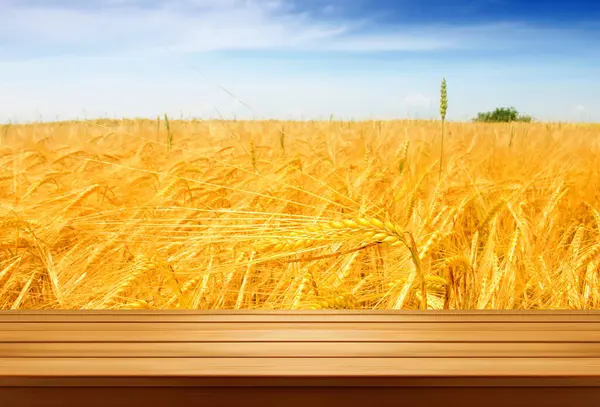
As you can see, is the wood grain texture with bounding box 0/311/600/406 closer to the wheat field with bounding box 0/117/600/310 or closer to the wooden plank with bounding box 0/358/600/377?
the wooden plank with bounding box 0/358/600/377

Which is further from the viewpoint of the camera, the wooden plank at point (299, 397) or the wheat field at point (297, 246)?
the wheat field at point (297, 246)

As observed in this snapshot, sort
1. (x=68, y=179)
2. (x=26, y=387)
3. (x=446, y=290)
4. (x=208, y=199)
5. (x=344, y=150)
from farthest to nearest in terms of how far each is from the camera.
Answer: (x=344, y=150), (x=68, y=179), (x=208, y=199), (x=446, y=290), (x=26, y=387)

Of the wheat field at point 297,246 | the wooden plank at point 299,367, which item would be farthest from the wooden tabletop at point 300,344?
the wheat field at point 297,246

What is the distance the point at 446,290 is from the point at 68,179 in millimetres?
1901

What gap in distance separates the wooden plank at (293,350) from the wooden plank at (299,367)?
1cm

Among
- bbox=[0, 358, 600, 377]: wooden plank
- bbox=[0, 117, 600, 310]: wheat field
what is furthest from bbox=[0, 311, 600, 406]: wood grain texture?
bbox=[0, 117, 600, 310]: wheat field

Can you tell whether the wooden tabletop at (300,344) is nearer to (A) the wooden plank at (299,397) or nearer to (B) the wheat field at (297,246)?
(A) the wooden plank at (299,397)

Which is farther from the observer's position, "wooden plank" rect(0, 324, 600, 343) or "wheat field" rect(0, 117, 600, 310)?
"wheat field" rect(0, 117, 600, 310)

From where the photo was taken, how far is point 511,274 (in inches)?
62.1

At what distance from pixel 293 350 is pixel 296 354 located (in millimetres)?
11

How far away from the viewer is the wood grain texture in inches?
24.3

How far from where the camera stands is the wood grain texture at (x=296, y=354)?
62cm

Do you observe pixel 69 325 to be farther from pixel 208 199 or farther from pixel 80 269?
pixel 208 199

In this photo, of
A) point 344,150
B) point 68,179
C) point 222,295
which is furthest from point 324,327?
point 344,150
